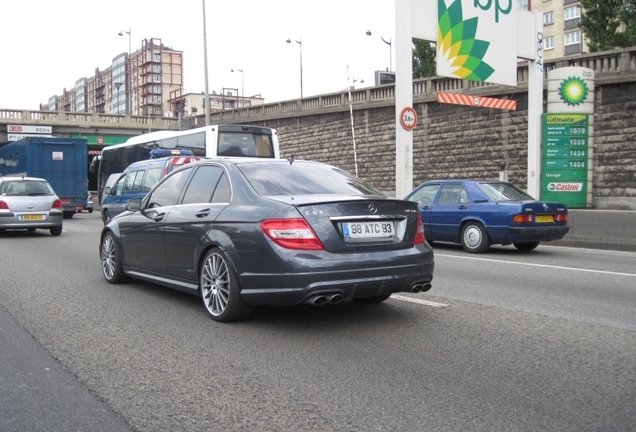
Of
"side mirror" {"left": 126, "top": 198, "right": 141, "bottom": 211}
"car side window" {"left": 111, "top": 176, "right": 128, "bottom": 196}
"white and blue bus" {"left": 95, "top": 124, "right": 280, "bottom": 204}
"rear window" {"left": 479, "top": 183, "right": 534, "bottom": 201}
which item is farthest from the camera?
"white and blue bus" {"left": 95, "top": 124, "right": 280, "bottom": 204}

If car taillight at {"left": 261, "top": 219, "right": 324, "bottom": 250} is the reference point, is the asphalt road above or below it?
below

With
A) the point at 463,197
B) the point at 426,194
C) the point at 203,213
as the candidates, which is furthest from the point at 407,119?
the point at 203,213

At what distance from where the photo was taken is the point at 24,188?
1731 centimetres

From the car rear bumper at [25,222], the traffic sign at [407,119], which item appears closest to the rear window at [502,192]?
the traffic sign at [407,119]

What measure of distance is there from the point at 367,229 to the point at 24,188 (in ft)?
46.1

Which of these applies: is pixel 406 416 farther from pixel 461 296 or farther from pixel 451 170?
pixel 451 170

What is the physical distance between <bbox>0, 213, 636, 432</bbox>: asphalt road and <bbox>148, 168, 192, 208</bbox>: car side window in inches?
41.8

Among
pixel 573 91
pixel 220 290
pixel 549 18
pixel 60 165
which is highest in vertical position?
pixel 549 18

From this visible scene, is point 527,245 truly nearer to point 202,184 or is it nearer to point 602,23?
point 202,184

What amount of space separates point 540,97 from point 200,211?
1534 cm

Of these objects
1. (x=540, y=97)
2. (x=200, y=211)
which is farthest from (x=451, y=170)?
(x=200, y=211)

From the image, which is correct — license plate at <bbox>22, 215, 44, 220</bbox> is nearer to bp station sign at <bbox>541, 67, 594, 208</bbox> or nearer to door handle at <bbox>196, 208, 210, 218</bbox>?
door handle at <bbox>196, 208, 210, 218</bbox>

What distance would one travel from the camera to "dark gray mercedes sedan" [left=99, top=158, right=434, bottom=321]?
18.0 ft

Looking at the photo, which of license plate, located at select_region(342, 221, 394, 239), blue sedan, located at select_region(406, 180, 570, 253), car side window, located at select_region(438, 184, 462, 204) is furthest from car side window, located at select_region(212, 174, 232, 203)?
car side window, located at select_region(438, 184, 462, 204)
